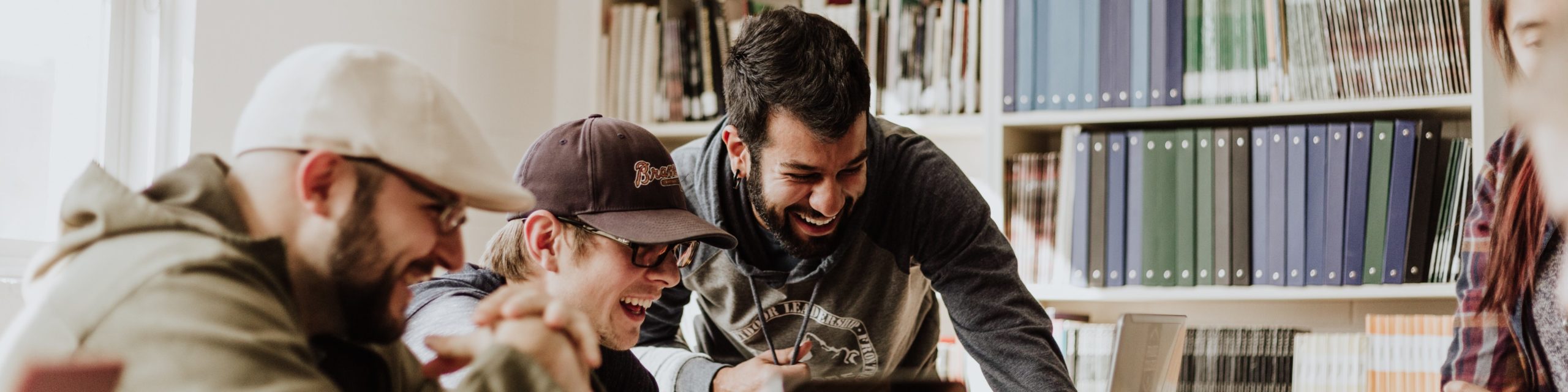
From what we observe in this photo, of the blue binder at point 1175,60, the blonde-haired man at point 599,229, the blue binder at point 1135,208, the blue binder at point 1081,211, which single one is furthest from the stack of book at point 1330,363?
the blonde-haired man at point 599,229

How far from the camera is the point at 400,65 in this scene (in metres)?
0.78

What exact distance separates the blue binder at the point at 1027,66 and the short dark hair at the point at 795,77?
0.96 metres

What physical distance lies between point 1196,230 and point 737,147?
1.21 metres

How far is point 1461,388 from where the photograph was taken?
1449 mm

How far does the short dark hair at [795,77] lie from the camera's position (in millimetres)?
1635

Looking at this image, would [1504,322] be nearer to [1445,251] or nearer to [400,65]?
[1445,251]

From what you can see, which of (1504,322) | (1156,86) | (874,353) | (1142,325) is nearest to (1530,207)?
(1504,322)

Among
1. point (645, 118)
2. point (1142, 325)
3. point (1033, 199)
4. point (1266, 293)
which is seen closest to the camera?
point (1142, 325)

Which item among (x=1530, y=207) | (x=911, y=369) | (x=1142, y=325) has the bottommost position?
(x=911, y=369)

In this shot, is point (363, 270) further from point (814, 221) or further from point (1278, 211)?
point (1278, 211)

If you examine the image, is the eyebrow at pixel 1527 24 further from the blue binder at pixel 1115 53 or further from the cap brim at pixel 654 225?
the blue binder at pixel 1115 53

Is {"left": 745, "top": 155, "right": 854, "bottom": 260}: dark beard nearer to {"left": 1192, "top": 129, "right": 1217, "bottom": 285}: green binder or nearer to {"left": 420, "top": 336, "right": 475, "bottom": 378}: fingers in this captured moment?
{"left": 420, "top": 336, "right": 475, "bottom": 378}: fingers

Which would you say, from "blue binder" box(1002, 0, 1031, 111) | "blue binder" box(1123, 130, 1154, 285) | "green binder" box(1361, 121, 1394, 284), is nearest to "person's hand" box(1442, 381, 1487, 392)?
"green binder" box(1361, 121, 1394, 284)

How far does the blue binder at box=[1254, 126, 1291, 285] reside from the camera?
2.49 m
